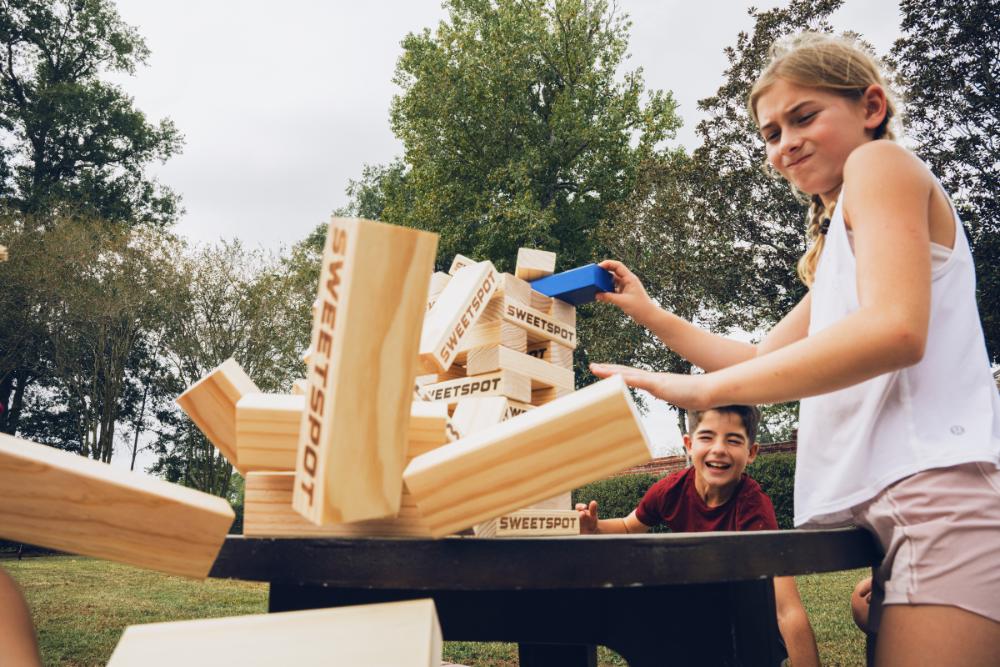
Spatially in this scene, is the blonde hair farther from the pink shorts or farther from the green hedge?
the green hedge

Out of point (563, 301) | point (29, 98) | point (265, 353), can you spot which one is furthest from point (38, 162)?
point (563, 301)

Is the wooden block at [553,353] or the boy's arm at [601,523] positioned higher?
the wooden block at [553,353]

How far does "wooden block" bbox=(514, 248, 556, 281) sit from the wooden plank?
100cm

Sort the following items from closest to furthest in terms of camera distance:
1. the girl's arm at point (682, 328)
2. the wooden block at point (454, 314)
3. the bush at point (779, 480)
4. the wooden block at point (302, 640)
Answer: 1. the wooden block at point (302, 640)
2. the wooden block at point (454, 314)
3. the girl's arm at point (682, 328)
4. the bush at point (779, 480)

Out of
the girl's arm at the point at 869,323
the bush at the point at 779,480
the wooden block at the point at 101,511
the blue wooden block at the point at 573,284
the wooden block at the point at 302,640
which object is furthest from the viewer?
the bush at the point at 779,480

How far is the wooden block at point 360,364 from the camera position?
1000 millimetres

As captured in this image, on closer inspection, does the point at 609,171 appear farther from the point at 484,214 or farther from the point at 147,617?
the point at 147,617

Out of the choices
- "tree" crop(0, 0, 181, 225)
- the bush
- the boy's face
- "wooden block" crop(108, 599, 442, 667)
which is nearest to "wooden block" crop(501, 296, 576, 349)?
"wooden block" crop(108, 599, 442, 667)

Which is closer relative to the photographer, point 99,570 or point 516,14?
point 99,570

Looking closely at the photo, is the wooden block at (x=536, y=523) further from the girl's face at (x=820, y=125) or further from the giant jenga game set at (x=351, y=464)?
the girl's face at (x=820, y=125)

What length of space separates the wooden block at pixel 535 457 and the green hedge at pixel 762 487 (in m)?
11.1

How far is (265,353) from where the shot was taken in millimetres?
24984

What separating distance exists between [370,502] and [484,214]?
78.3 ft

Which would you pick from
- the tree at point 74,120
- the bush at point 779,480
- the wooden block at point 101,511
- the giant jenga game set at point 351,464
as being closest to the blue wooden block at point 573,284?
the giant jenga game set at point 351,464
